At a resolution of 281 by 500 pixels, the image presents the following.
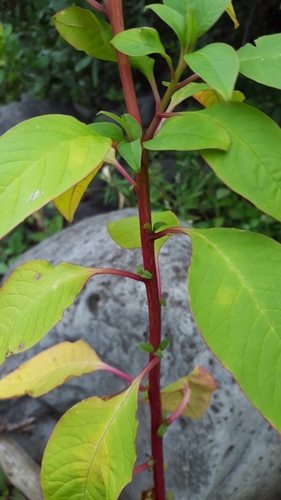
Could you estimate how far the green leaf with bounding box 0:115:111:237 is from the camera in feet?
1.31

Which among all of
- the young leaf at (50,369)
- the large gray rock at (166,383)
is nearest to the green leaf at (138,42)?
the young leaf at (50,369)

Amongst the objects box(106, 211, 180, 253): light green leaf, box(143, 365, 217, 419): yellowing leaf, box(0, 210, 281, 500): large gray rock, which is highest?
box(106, 211, 180, 253): light green leaf

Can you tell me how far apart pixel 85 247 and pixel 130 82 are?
99cm

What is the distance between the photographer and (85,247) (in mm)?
1489

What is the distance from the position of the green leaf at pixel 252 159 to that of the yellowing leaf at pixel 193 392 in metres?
0.55

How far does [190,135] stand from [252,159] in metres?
0.07

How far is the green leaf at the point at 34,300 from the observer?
22.5 inches

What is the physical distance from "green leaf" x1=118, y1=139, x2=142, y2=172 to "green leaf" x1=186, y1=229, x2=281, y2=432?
0.40 feet

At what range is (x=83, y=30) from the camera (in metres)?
0.56

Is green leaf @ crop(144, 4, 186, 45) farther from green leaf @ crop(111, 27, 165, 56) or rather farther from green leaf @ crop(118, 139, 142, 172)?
green leaf @ crop(118, 139, 142, 172)

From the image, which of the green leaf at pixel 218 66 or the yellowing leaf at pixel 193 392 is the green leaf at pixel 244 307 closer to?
the green leaf at pixel 218 66

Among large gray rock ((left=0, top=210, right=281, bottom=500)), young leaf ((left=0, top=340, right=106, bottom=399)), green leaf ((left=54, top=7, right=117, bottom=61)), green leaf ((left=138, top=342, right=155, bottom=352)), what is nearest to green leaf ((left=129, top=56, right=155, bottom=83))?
green leaf ((left=54, top=7, right=117, bottom=61))

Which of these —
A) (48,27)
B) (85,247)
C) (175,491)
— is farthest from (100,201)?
(175,491)

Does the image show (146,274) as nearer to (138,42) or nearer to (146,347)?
(146,347)
